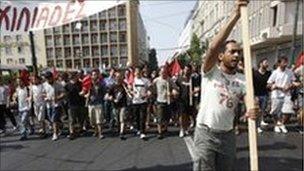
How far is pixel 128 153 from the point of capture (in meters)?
10.3

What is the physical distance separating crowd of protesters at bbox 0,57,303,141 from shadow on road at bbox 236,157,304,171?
364cm

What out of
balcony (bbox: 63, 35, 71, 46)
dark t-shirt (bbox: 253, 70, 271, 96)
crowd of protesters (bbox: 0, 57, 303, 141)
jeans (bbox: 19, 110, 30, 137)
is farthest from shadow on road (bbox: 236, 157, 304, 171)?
balcony (bbox: 63, 35, 71, 46)

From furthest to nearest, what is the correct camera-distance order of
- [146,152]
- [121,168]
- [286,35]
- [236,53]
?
[286,35] → [146,152] → [121,168] → [236,53]

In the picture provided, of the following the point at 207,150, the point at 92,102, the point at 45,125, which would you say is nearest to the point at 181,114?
the point at 92,102

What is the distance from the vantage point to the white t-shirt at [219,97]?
4.80 metres

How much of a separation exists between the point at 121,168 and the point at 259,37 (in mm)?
38345

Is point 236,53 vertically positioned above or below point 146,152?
above

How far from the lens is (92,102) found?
13.2m

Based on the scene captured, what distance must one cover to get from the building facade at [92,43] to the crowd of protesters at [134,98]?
92.6 metres

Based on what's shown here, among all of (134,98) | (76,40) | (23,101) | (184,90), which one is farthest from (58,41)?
(134,98)

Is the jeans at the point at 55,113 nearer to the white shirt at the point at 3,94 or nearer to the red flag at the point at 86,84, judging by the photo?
the red flag at the point at 86,84

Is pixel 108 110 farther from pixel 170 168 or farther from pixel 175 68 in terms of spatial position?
pixel 170 168

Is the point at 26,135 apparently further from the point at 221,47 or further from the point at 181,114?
the point at 221,47

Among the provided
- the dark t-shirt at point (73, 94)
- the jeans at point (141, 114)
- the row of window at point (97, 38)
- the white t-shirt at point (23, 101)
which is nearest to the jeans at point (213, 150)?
the jeans at point (141, 114)
